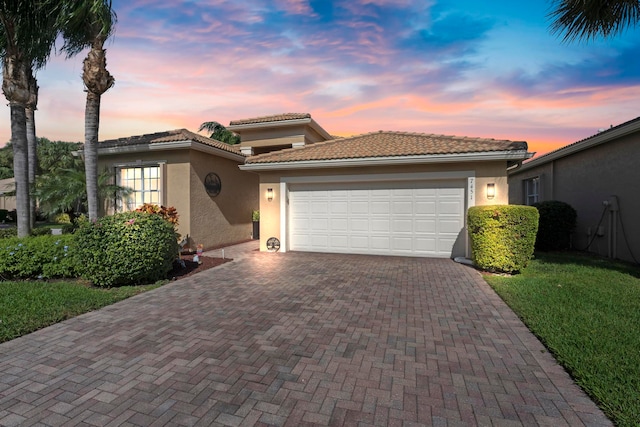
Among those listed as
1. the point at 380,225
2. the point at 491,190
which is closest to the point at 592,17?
the point at 491,190

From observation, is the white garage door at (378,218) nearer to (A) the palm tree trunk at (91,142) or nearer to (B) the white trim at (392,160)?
(B) the white trim at (392,160)

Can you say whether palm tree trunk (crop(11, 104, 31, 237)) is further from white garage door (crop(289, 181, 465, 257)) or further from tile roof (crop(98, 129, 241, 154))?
white garage door (crop(289, 181, 465, 257))

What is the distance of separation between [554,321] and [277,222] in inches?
326

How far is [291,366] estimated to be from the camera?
3.33 metres

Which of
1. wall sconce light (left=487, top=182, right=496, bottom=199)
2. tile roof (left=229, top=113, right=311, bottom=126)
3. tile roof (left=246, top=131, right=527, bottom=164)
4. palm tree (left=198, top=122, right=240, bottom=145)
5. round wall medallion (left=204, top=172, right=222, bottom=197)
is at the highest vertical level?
palm tree (left=198, top=122, right=240, bottom=145)

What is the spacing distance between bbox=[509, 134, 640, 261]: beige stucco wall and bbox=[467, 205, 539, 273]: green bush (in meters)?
4.05

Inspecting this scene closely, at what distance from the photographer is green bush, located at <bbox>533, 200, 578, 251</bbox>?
11117mm

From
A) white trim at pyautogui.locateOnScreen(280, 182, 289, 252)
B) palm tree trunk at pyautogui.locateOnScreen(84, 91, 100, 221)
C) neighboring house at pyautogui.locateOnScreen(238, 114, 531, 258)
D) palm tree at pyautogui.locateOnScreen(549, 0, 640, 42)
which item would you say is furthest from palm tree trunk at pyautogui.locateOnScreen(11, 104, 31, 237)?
palm tree at pyautogui.locateOnScreen(549, 0, 640, 42)

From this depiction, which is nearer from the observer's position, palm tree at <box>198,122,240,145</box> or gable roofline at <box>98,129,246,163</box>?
gable roofline at <box>98,129,246,163</box>

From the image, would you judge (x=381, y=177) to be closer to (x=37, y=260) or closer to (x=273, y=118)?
(x=273, y=118)

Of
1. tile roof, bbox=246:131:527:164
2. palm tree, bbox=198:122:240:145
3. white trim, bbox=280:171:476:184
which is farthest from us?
palm tree, bbox=198:122:240:145

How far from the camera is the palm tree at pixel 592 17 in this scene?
22.4 feet

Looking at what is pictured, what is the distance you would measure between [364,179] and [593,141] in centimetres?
764

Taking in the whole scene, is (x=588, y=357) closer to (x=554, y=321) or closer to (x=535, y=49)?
(x=554, y=321)
